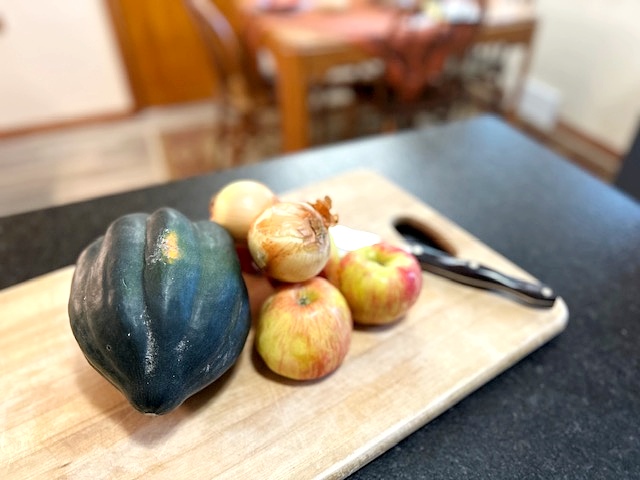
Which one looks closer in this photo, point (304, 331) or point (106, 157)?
point (304, 331)

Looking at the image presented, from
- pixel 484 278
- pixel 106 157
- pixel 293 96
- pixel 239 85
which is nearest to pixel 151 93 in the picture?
pixel 106 157

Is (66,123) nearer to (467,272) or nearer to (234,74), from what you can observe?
(234,74)

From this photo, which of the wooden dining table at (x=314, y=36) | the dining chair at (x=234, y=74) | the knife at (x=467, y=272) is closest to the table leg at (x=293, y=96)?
the wooden dining table at (x=314, y=36)

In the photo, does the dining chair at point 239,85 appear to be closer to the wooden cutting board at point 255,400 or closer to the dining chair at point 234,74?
the dining chair at point 234,74

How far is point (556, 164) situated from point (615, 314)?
16.1 inches

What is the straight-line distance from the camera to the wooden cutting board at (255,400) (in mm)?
429

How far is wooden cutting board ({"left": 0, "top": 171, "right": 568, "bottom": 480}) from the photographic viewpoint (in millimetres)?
429

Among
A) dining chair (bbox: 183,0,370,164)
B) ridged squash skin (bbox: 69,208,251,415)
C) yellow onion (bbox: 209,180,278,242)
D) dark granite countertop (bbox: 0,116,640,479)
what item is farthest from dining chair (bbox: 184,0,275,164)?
ridged squash skin (bbox: 69,208,251,415)

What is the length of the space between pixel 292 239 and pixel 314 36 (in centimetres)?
152

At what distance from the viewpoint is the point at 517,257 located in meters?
0.71

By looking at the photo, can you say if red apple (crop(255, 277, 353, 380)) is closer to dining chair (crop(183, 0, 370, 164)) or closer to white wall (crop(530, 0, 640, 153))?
dining chair (crop(183, 0, 370, 164))

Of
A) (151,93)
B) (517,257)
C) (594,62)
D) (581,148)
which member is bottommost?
(581,148)

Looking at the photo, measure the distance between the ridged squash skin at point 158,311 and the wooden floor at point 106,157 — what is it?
72.0 inches

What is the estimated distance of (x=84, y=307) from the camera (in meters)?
0.42
